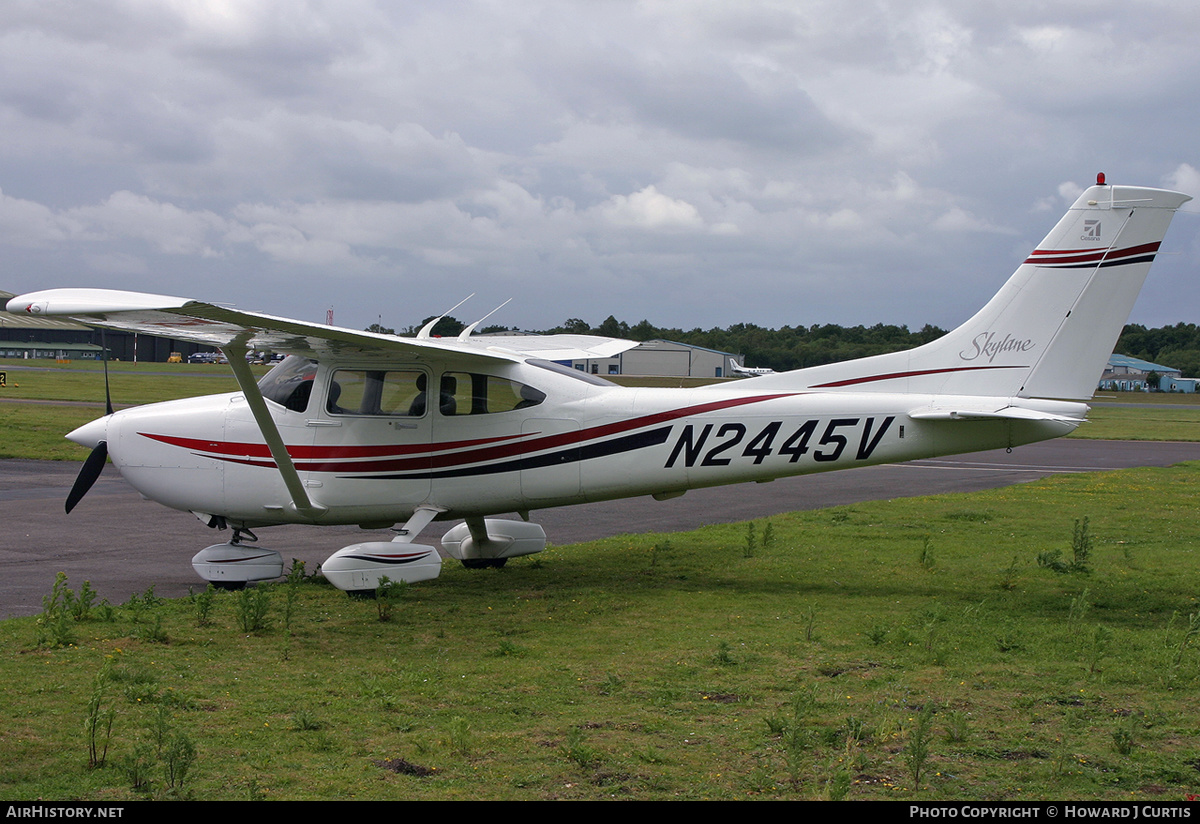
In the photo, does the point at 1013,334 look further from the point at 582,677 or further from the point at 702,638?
the point at 582,677

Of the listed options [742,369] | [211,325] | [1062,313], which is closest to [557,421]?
[211,325]

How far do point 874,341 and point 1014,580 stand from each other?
48431mm

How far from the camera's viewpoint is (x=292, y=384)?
385 inches

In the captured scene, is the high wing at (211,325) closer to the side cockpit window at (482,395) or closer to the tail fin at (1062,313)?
the side cockpit window at (482,395)

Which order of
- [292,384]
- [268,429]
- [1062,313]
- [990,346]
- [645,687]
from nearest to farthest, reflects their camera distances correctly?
[645,687]
[268,429]
[1062,313]
[990,346]
[292,384]

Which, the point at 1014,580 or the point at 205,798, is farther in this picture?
the point at 1014,580

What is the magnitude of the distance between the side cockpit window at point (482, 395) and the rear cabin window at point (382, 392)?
9.7 inches

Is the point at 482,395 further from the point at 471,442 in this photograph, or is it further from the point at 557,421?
the point at 557,421

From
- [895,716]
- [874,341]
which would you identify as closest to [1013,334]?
[895,716]

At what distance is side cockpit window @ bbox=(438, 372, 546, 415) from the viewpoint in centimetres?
959

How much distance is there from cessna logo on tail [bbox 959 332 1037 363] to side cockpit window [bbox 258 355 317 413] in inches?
251

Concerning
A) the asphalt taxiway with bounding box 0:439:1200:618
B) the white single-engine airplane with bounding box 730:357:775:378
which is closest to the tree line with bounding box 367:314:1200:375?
the white single-engine airplane with bounding box 730:357:775:378

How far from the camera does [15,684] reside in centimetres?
594

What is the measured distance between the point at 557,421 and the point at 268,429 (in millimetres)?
2685
